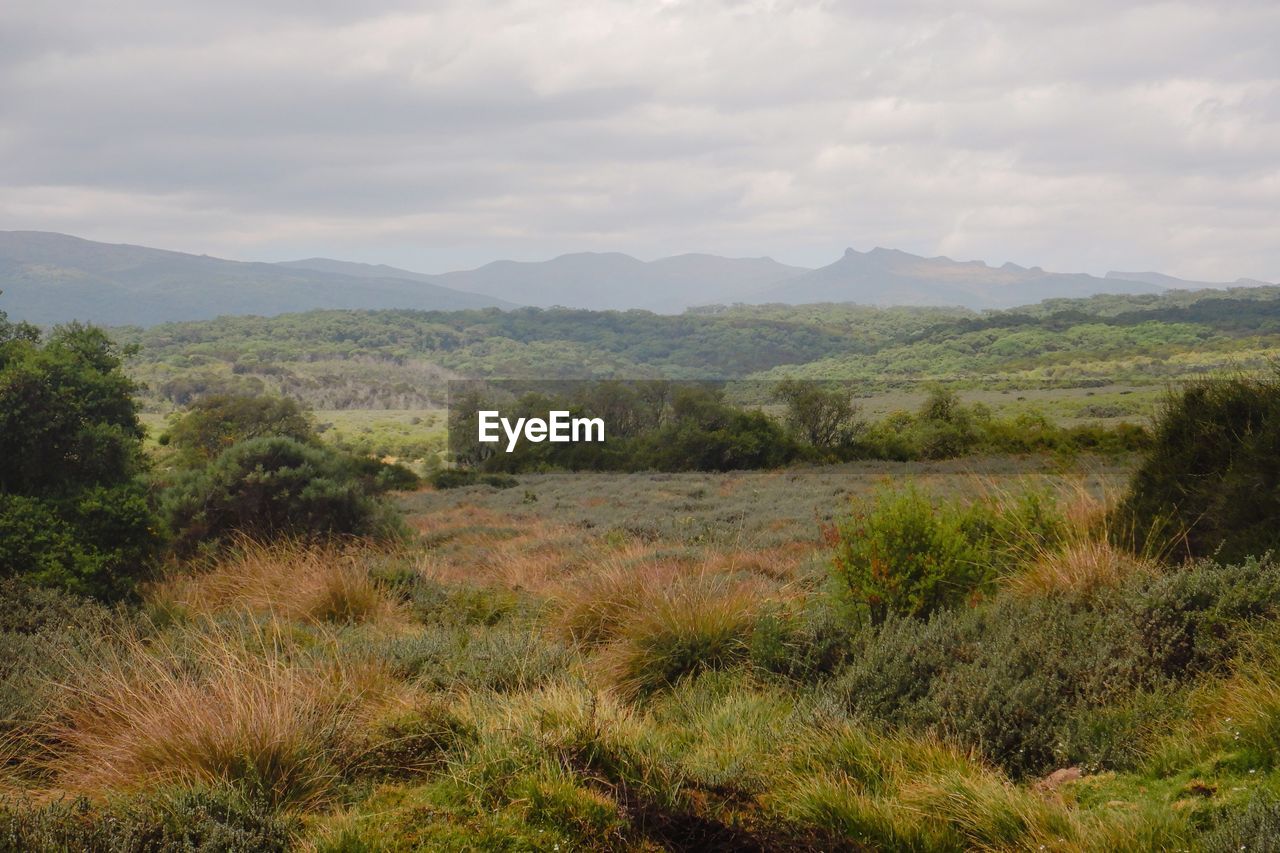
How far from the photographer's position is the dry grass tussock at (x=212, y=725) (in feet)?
13.3

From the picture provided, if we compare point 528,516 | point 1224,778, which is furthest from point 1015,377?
point 1224,778

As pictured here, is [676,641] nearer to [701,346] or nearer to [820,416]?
[820,416]

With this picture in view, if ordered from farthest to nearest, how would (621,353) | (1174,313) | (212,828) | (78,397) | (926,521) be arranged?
(621,353) < (1174,313) < (78,397) < (926,521) < (212,828)

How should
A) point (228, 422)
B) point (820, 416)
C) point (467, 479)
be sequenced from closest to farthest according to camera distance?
point (467, 479) < point (820, 416) < point (228, 422)

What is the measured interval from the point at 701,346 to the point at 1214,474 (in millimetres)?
99290

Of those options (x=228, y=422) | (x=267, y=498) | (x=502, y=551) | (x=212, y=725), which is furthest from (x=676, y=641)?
(x=228, y=422)

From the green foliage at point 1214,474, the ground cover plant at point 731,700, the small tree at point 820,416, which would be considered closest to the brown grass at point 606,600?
the ground cover plant at point 731,700

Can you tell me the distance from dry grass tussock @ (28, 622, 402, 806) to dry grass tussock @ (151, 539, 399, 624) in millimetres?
2001

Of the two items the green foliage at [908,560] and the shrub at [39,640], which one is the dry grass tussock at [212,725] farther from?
the green foliage at [908,560]

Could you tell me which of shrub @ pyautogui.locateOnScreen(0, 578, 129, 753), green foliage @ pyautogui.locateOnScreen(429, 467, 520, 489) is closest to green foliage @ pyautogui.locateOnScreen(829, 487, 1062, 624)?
shrub @ pyautogui.locateOnScreen(0, 578, 129, 753)

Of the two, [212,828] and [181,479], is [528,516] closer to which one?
[181,479]

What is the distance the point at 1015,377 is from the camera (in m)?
58.2

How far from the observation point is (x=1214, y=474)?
21.4 feet

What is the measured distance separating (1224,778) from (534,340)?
12271 cm
